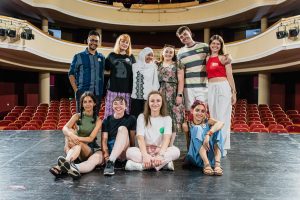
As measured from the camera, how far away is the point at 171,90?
10.9 ft

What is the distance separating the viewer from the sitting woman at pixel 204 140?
2840 mm

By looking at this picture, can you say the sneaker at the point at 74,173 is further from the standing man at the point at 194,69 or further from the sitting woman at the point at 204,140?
the standing man at the point at 194,69

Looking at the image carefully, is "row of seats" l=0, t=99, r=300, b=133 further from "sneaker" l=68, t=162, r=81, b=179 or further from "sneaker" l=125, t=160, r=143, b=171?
"sneaker" l=68, t=162, r=81, b=179

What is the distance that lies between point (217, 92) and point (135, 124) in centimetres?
91

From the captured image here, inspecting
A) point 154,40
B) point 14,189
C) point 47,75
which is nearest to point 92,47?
→ point 14,189

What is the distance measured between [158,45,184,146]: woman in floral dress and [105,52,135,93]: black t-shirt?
1.04 ft

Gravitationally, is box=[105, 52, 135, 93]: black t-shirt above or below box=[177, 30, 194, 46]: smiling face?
below

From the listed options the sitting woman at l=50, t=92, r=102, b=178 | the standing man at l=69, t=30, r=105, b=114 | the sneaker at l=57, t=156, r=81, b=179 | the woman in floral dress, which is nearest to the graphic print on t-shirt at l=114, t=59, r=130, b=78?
the standing man at l=69, t=30, r=105, b=114

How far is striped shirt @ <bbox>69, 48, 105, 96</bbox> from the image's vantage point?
351 centimetres

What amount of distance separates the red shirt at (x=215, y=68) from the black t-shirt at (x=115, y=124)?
3.00 ft

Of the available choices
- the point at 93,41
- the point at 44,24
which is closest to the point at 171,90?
the point at 93,41

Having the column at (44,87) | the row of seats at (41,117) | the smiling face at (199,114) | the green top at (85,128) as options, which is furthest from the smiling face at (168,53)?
the column at (44,87)

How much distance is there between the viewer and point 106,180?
8.39 feet

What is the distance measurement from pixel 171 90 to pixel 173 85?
0.05m
